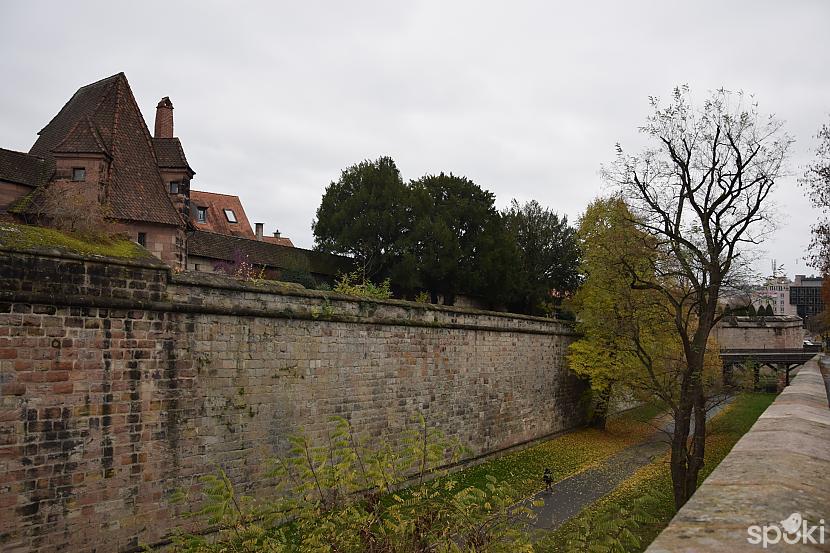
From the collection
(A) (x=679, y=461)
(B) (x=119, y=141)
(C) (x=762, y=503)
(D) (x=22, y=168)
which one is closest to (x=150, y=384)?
(C) (x=762, y=503)

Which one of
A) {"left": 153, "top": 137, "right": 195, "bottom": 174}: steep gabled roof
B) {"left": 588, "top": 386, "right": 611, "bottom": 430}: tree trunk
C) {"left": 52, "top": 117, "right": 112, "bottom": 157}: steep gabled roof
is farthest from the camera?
{"left": 588, "top": 386, "right": 611, "bottom": 430}: tree trunk

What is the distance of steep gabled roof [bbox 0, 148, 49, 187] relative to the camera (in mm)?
17656

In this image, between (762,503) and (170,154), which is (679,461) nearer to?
(762,503)


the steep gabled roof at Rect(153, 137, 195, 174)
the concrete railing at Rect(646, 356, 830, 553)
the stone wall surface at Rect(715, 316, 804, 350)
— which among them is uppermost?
the steep gabled roof at Rect(153, 137, 195, 174)

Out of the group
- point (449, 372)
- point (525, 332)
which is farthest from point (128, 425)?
point (525, 332)

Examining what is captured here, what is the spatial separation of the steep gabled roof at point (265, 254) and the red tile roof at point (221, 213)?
385 inches

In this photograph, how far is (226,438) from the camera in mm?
10438

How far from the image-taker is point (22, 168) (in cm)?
1830

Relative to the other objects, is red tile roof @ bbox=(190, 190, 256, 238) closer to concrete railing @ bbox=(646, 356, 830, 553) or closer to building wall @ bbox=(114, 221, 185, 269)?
building wall @ bbox=(114, 221, 185, 269)

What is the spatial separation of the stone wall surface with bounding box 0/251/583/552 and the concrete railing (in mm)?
8101

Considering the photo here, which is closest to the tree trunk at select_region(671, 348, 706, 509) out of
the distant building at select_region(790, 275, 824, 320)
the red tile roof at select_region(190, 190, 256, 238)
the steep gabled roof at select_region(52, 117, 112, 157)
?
the steep gabled roof at select_region(52, 117, 112, 157)

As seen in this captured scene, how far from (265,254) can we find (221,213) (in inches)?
595

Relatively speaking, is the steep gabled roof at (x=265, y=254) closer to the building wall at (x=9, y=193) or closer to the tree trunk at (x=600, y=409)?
the building wall at (x=9, y=193)

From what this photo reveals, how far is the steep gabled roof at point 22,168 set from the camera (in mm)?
17656
